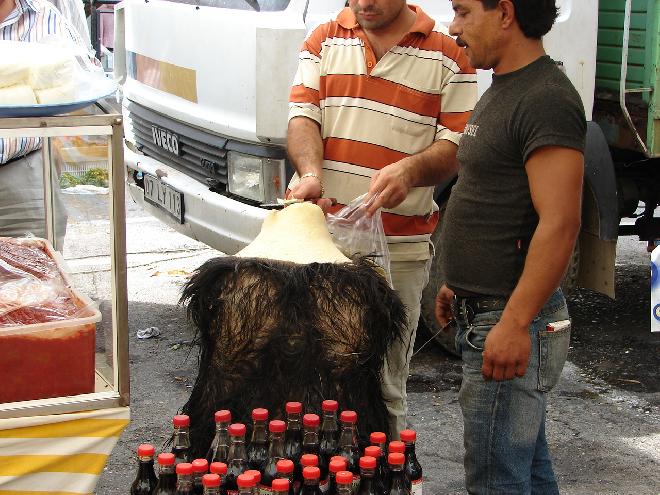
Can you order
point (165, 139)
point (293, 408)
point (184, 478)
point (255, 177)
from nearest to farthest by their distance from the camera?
1. point (184, 478)
2. point (293, 408)
3. point (255, 177)
4. point (165, 139)

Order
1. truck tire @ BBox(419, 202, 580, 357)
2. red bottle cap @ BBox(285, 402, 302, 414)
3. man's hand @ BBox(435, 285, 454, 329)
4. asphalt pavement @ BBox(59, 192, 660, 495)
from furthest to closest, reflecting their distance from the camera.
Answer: truck tire @ BBox(419, 202, 580, 357), asphalt pavement @ BBox(59, 192, 660, 495), man's hand @ BBox(435, 285, 454, 329), red bottle cap @ BBox(285, 402, 302, 414)

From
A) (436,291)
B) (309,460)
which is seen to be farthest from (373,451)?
(436,291)

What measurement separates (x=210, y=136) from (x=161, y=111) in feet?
1.91

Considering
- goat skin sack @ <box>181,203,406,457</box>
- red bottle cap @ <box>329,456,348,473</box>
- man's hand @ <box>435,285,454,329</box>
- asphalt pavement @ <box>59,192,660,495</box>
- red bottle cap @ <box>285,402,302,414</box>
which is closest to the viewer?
red bottle cap @ <box>329,456,348,473</box>

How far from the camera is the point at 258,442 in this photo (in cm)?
237

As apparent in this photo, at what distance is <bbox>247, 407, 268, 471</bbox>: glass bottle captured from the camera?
2357 mm

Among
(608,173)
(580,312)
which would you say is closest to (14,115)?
(608,173)

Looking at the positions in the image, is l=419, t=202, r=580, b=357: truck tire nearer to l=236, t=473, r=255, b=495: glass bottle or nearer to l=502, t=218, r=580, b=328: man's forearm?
l=502, t=218, r=580, b=328: man's forearm

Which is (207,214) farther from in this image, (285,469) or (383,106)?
(285,469)

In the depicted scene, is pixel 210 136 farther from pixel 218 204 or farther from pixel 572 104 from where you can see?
pixel 572 104

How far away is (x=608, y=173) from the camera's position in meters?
4.82

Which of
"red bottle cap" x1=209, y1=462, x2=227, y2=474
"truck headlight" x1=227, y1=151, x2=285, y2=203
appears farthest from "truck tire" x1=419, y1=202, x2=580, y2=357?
"red bottle cap" x1=209, y1=462, x2=227, y2=474

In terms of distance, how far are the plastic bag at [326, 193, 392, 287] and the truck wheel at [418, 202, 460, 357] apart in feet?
5.85

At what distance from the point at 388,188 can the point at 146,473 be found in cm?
109
